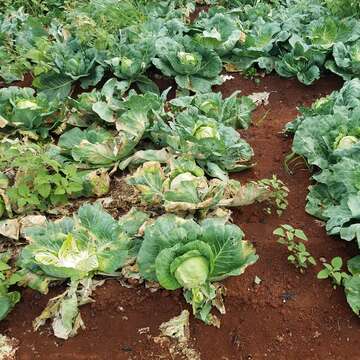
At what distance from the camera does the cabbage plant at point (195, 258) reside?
2830 millimetres

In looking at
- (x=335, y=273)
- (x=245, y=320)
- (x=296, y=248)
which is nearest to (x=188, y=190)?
(x=296, y=248)

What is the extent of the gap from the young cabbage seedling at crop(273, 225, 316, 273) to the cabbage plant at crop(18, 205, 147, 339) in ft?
3.31

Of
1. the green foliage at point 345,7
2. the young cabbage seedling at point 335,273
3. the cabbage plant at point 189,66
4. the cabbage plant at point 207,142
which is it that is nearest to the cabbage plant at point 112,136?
the cabbage plant at point 207,142

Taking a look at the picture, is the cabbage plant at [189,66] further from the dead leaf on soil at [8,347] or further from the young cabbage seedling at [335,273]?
the dead leaf on soil at [8,347]

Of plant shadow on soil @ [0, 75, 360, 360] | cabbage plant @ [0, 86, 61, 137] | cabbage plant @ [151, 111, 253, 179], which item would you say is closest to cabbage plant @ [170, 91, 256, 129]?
cabbage plant @ [151, 111, 253, 179]

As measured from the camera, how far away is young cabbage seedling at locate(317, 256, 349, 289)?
3.06 m

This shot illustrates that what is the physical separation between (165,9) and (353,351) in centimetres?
513

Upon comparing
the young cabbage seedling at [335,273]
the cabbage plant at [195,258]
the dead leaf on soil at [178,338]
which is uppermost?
the cabbage plant at [195,258]

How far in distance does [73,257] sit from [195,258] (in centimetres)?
78

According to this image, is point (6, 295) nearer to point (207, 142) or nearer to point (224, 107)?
point (207, 142)

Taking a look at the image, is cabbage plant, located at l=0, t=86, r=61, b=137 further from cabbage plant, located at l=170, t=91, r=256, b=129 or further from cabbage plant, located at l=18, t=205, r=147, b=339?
cabbage plant, located at l=18, t=205, r=147, b=339

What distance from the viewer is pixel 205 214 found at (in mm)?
3498

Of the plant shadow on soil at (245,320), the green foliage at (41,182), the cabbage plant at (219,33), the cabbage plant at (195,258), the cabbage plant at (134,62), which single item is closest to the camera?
the cabbage plant at (195,258)

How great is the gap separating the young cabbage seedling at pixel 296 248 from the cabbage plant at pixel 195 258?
0.33 metres
